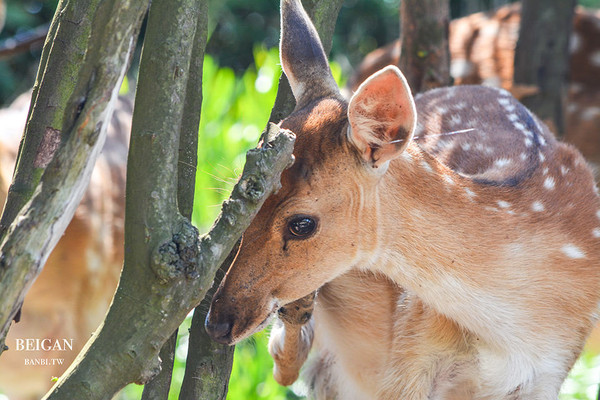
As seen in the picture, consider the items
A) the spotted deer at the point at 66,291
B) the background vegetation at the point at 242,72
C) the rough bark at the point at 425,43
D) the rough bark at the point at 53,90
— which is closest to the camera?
the rough bark at the point at 53,90

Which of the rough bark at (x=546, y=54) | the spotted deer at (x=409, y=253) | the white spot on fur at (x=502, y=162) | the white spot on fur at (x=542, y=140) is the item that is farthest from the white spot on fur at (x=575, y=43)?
the white spot on fur at (x=502, y=162)

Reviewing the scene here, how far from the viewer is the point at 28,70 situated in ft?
26.3

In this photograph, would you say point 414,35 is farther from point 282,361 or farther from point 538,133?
point 282,361

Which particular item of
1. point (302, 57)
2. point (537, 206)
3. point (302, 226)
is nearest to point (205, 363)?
point (302, 226)

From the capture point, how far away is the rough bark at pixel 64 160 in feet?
5.16

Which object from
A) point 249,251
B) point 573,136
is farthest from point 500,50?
point 249,251

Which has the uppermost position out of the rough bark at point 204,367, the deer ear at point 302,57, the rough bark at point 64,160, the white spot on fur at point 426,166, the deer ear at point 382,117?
the rough bark at point 64,160

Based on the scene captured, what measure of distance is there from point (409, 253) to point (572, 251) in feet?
1.91

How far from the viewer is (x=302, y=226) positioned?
7.55 ft

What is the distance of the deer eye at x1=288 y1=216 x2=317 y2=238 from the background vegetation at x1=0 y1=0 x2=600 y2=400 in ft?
7.63

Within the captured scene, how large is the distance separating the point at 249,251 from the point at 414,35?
1810mm

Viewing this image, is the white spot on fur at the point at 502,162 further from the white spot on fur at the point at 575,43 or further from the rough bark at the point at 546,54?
the white spot on fur at the point at 575,43

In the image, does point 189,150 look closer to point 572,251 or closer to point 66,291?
point 572,251

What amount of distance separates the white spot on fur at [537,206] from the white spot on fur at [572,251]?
13 cm
